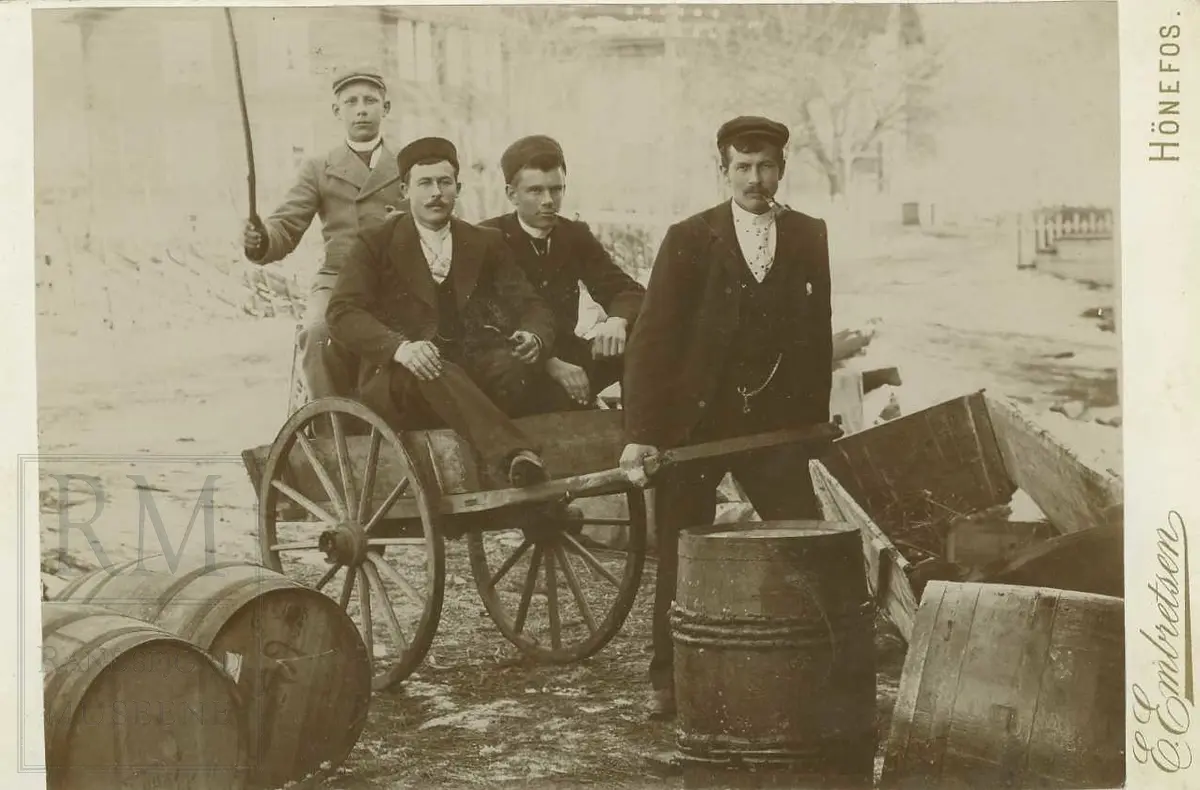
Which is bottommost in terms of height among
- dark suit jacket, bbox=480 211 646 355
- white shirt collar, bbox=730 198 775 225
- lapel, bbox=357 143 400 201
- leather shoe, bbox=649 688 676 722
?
leather shoe, bbox=649 688 676 722

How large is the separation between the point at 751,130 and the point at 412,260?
1.33m

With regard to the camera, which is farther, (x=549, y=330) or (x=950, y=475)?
(x=950, y=475)

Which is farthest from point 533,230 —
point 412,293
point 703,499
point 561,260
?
point 703,499

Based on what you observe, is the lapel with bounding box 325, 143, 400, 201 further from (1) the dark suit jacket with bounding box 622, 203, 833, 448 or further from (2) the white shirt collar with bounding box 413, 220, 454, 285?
(1) the dark suit jacket with bounding box 622, 203, 833, 448

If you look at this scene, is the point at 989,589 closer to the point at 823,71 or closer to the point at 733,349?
the point at 733,349

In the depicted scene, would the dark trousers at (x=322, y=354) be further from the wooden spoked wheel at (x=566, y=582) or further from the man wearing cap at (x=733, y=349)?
the man wearing cap at (x=733, y=349)

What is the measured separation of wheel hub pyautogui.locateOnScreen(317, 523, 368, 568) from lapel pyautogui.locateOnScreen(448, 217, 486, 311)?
90 cm

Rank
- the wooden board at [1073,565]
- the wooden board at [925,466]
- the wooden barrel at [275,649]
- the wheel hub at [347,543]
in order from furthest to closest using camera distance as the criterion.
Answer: the wooden board at [925,466]
the wheel hub at [347,543]
the wooden board at [1073,565]
the wooden barrel at [275,649]

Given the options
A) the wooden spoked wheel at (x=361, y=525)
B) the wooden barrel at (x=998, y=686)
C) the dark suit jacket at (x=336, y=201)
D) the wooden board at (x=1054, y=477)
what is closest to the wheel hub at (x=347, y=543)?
the wooden spoked wheel at (x=361, y=525)

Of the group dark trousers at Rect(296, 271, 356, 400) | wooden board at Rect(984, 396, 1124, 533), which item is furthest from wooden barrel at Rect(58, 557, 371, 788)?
wooden board at Rect(984, 396, 1124, 533)

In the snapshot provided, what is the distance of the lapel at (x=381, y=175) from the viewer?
4.94m

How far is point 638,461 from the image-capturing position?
190 inches

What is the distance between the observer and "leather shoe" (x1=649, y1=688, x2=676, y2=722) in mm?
4824

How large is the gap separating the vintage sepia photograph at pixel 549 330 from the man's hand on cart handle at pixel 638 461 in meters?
0.02
